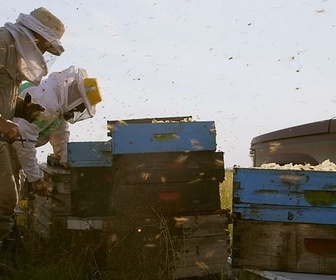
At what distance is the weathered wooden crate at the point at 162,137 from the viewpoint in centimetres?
353

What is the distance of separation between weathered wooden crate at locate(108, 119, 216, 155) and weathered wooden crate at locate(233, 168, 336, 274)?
1.33 feet

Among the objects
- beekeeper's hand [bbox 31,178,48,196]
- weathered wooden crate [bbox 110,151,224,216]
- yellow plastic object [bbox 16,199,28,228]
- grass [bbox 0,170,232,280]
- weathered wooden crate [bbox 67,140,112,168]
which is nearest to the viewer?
weathered wooden crate [bbox 110,151,224,216]

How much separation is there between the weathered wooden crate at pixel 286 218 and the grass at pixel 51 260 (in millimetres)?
761

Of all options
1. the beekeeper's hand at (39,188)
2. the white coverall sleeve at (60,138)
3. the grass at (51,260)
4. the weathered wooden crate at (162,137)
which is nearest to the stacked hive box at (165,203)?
the weathered wooden crate at (162,137)

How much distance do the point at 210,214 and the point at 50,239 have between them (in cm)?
176

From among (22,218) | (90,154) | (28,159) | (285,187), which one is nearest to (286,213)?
(285,187)

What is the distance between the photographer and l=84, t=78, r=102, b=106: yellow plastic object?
16.1 ft

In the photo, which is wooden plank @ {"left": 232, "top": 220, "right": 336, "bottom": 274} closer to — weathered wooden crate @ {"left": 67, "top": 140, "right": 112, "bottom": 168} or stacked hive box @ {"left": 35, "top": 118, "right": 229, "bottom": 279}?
stacked hive box @ {"left": 35, "top": 118, "right": 229, "bottom": 279}

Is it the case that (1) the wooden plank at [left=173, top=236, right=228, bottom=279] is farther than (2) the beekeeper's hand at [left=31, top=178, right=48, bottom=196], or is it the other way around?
(2) the beekeeper's hand at [left=31, top=178, right=48, bottom=196]

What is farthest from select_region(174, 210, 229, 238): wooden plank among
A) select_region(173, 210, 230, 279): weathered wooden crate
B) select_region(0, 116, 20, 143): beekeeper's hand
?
select_region(0, 116, 20, 143): beekeeper's hand

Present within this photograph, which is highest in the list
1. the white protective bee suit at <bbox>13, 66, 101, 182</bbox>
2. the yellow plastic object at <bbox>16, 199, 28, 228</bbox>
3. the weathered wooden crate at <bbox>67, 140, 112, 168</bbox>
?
the white protective bee suit at <bbox>13, 66, 101, 182</bbox>

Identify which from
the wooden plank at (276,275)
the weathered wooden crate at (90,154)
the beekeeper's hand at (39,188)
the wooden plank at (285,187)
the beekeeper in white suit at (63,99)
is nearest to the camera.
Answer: the wooden plank at (276,275)

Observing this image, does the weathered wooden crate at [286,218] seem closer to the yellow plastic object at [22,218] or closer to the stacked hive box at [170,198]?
the stacked hive box at [170,198]

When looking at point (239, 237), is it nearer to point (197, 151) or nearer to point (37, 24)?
Answer: point (197, 151)
